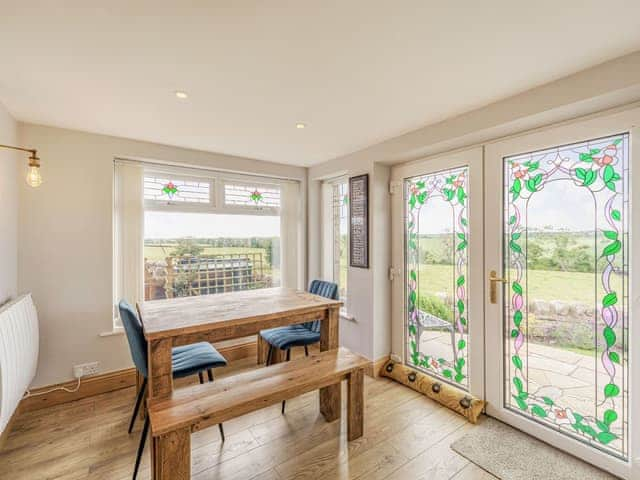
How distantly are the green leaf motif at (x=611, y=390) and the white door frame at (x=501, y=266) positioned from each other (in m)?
0.06

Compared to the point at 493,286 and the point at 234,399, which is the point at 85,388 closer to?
the point at 234,399

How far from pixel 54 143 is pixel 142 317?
1.76 metres

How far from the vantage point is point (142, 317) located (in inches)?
73.5

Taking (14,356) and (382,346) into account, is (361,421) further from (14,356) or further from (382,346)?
(14,356)

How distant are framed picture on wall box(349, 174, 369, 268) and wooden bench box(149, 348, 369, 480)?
1099 millimetres

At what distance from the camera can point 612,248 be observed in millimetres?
1660

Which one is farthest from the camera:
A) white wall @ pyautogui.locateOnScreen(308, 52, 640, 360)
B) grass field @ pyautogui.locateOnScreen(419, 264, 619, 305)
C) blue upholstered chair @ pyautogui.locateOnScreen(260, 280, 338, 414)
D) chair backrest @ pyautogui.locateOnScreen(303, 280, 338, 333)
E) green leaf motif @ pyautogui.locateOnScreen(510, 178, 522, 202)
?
chair backrest @ pyautogui.locateOnScreen(303, 280, 338, 333)

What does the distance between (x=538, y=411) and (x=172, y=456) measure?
2292 millimetres

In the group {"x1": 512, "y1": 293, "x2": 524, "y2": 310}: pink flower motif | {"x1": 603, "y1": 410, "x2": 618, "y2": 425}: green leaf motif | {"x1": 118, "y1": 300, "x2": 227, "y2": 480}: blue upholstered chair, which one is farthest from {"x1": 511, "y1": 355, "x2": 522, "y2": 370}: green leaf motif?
{"x1": 118, "y1": 300, "x2": 227, "y2": 480}: blue upholstered chair

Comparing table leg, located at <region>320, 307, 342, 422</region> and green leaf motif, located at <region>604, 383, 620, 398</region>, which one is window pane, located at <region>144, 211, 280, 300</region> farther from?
green leaf motif, located at <region>604, 383, 620, 398</region>

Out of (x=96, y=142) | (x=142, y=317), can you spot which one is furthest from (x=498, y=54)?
(x=96, y=142)

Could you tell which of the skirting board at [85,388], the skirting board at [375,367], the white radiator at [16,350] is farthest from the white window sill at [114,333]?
the skirting board at [375,367]

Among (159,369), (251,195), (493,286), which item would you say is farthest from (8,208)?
(493,286)

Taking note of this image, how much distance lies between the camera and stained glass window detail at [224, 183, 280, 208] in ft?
11.1
